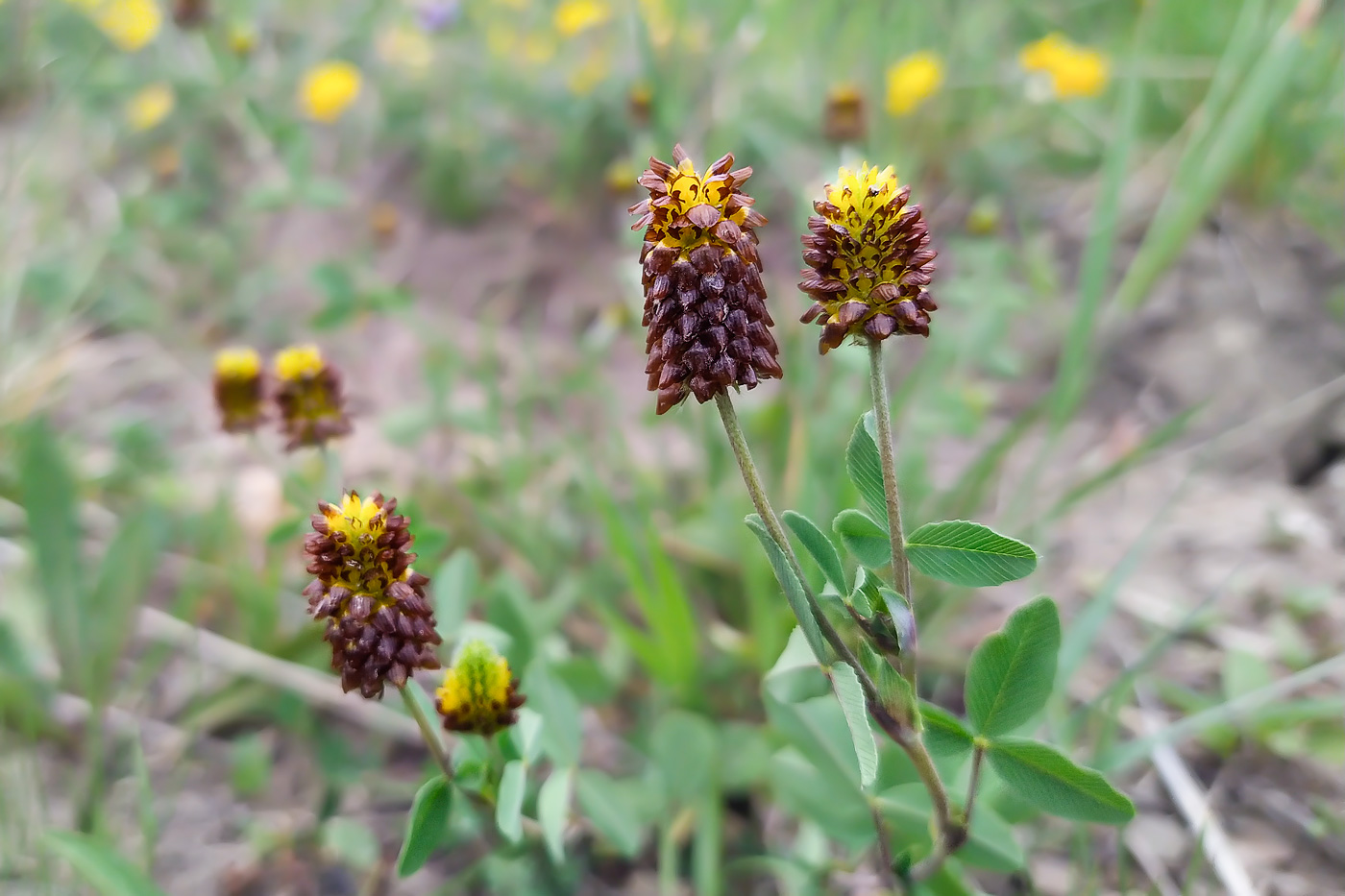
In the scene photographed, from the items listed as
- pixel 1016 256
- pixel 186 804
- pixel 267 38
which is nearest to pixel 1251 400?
pixel 1016 256

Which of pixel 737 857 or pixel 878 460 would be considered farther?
pixel 737 857

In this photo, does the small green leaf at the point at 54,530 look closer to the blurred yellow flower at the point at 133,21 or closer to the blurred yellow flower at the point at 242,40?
the blurred yellow flower at the point at 242,40

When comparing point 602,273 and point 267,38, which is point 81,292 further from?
point 602,273

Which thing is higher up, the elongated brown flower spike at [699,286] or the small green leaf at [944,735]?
the elongated brown flower spike at [699,286]

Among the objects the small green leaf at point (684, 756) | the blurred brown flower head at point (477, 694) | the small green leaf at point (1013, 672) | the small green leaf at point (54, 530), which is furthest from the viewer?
the small green leaf at point (54, 530)

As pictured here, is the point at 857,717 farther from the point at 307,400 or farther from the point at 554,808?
the point at 307,400

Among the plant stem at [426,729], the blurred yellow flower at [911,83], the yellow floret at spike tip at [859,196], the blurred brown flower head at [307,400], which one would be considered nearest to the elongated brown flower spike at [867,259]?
the yellow floret at spike tip at [859,196]
